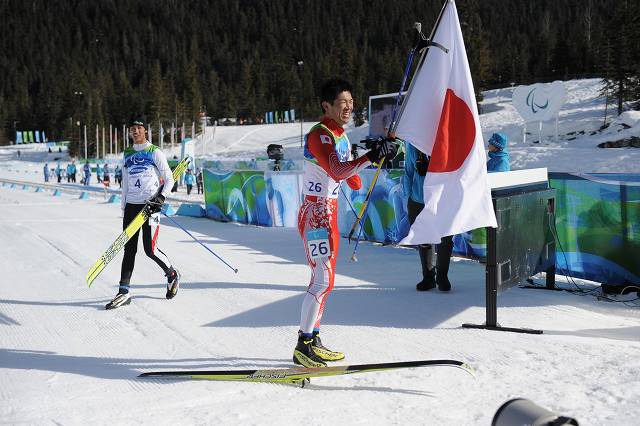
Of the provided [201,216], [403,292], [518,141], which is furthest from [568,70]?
[403,292]

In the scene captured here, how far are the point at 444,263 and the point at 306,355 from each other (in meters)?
2.77

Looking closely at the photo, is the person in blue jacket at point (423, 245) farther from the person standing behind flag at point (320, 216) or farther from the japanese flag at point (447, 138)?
the person standing behind flag at point (320, 216)

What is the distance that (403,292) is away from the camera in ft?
21.1

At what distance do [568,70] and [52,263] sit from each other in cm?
11106

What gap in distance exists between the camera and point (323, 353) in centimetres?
412

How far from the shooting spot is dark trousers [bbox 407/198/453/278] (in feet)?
20.8

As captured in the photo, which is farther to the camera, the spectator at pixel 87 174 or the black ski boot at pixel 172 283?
the spectator at pixel 87 174

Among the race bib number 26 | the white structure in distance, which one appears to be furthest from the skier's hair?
the white structure in distance

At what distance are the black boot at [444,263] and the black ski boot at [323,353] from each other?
243 centimetres

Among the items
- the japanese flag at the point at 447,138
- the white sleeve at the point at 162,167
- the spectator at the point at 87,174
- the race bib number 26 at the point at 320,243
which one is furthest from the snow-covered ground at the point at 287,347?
the spectator at the point at 87,174

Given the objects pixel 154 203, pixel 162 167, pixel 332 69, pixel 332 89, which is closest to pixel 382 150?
pixel 332 89

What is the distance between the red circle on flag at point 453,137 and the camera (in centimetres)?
443

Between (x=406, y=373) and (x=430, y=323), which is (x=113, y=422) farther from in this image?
(x=430, y=323)

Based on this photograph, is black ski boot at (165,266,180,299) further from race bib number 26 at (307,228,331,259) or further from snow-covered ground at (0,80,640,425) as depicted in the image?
race bib number 26 at (307,228,331,259)
